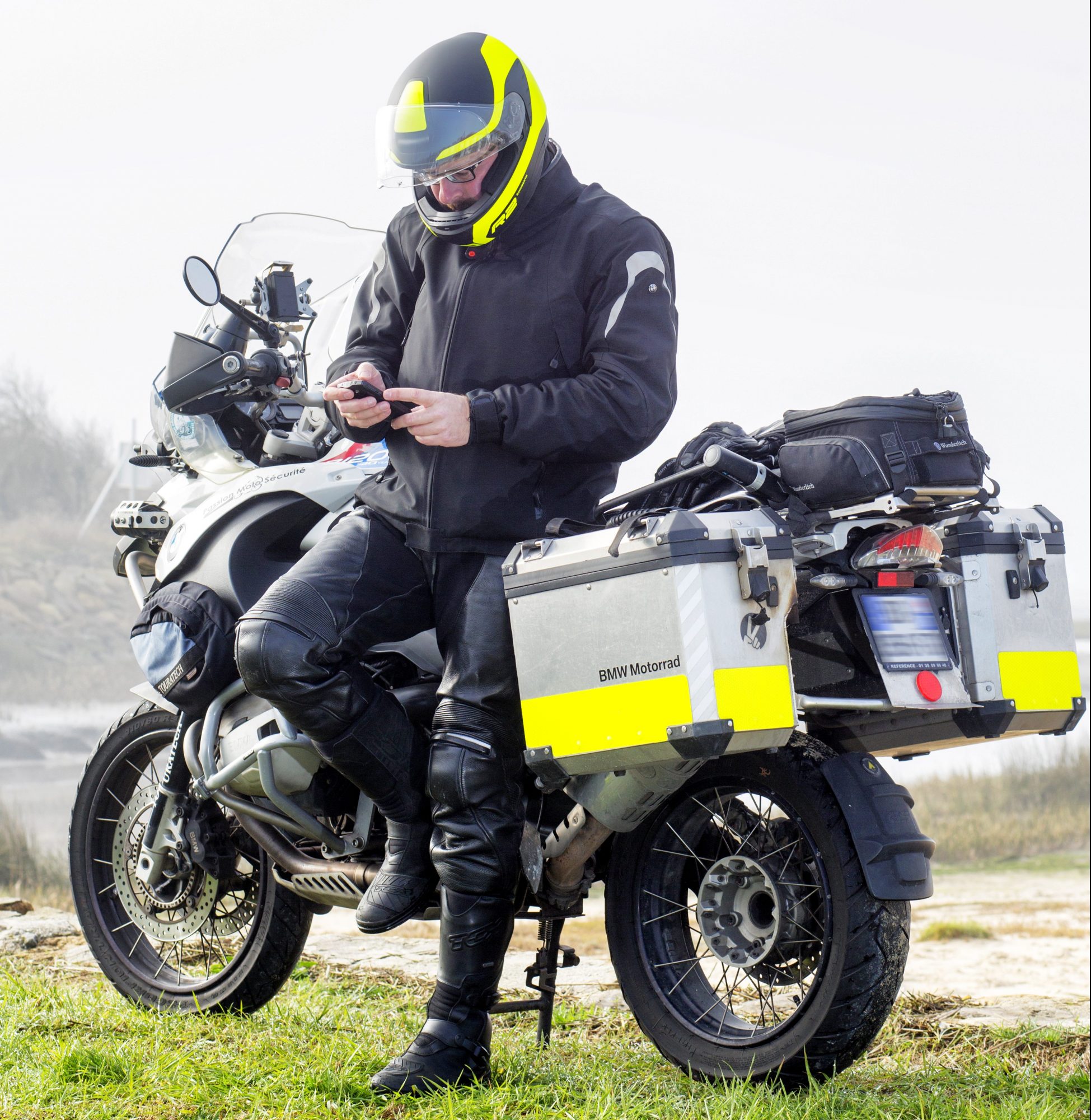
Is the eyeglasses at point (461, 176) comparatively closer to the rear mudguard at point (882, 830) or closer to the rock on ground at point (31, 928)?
the rear mudguard at point (882, 830)

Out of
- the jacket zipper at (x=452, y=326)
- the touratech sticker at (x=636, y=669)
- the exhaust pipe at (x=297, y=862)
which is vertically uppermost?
the jacket zipper at (x=452, y=326)

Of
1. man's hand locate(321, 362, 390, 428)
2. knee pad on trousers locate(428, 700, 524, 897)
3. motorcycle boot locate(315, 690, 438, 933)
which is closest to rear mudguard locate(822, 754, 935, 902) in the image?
knee pad on trousers locate(428, 700, 524, 897)

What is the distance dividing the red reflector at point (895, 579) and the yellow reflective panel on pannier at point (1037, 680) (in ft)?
0.71

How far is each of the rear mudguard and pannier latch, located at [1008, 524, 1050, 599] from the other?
45cm

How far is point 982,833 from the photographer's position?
40.1 feet

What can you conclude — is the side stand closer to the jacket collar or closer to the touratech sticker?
the touratech sticker

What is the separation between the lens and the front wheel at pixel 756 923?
2.55 m

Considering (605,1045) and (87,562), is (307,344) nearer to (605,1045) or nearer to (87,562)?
(605,1045)

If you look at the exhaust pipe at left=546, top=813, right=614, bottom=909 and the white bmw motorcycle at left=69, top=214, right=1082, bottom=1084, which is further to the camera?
the exhaust pipe at left=546, top=813, right=614, bottom=909

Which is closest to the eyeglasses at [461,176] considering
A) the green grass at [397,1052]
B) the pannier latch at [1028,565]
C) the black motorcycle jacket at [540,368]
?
the black motorcycle jacket at [540,368]

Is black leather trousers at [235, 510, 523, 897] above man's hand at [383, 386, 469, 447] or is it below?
below

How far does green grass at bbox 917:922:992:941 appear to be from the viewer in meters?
8.92

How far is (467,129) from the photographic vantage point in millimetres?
2795

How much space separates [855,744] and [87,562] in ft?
47.3
